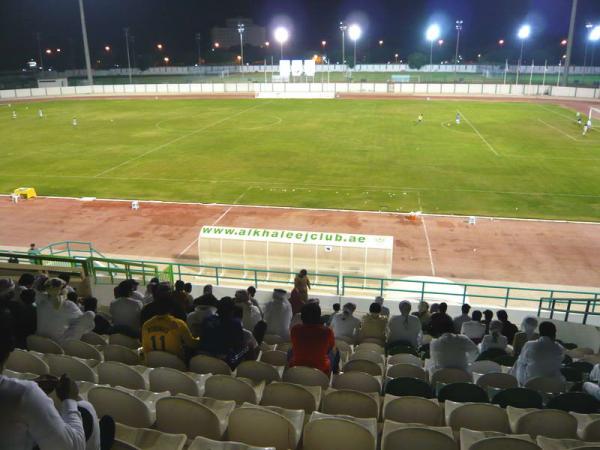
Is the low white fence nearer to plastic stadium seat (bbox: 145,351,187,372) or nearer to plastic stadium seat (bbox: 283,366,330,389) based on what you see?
plastic stadium seat (bbox: 145,351,187,372)

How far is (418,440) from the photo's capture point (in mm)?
4863

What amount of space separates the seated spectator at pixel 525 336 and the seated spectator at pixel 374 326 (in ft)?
7.65

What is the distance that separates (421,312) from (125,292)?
20.7 ft

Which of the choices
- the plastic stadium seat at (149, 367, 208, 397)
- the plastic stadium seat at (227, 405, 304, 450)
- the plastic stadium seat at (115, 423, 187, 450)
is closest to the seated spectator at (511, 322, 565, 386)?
the plastic stadium seat at (227, 405, 304, 450)

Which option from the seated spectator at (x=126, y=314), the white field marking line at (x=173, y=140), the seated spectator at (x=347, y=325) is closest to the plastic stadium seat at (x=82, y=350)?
the seated spectator at (x=126, y=314)

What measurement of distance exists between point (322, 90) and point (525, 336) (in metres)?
78.8

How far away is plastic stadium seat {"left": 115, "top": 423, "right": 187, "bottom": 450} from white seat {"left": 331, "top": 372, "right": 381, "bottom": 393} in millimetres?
2332

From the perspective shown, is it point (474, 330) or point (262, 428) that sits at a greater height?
point (262, 428)

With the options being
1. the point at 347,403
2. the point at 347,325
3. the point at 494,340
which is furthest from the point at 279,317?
the point at 347,403

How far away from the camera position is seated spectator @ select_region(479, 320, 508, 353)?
9047 mm

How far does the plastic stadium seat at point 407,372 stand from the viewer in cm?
725

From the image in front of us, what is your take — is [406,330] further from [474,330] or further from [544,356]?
[544,356]

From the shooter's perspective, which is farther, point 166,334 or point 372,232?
point 372,232

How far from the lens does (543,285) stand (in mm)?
17844
